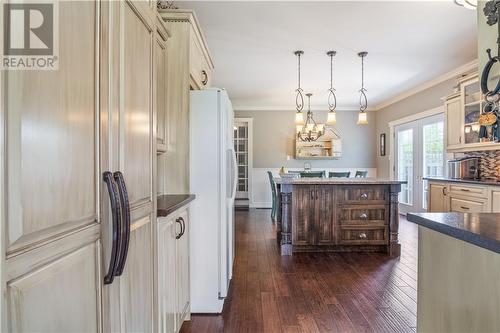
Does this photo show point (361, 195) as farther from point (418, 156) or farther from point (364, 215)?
point (418, 156)

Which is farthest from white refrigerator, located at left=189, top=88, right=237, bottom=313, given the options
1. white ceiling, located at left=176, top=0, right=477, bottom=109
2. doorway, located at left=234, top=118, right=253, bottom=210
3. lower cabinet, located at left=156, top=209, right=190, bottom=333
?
doorway, located at left=234, top=118, right=253, bottom=210

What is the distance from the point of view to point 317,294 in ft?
9.13

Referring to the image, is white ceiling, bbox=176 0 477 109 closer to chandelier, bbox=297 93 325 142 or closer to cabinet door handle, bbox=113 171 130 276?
chandelier, bbox=297 93 325 142

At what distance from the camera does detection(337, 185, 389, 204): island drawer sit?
405 centimetres

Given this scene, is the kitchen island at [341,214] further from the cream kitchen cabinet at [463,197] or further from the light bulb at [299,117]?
the light bulb at [299,117]

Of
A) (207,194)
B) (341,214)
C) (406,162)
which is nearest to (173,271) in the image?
(207,194)

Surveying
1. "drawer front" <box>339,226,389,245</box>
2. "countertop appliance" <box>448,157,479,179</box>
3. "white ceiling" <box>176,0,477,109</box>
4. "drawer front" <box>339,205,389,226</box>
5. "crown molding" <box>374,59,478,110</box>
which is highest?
"white ceiling" <box>176,0,477,109</box>

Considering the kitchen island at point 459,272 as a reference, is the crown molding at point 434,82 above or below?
above

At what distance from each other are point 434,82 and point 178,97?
5.35 metres

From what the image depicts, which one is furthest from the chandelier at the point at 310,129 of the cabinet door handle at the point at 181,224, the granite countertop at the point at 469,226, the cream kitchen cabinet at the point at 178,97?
the granite countertop at the point at 469,226

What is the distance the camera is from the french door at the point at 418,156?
5.81 m

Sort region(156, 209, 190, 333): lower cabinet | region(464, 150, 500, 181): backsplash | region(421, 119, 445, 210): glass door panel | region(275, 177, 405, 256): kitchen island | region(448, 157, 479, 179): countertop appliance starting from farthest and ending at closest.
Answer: region(421, 119, 445, 210): glass door panel
region(448, 157, 479, 179): countertop appliance
region(464, 150, 500, 181): backsplash
region(275, 177, 405, 256): kitchen island
region(156, 209, 190, 333): lower cabinet

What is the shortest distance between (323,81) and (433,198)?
9.11 feet

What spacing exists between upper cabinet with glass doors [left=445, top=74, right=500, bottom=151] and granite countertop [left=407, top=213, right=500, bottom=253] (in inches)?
134
